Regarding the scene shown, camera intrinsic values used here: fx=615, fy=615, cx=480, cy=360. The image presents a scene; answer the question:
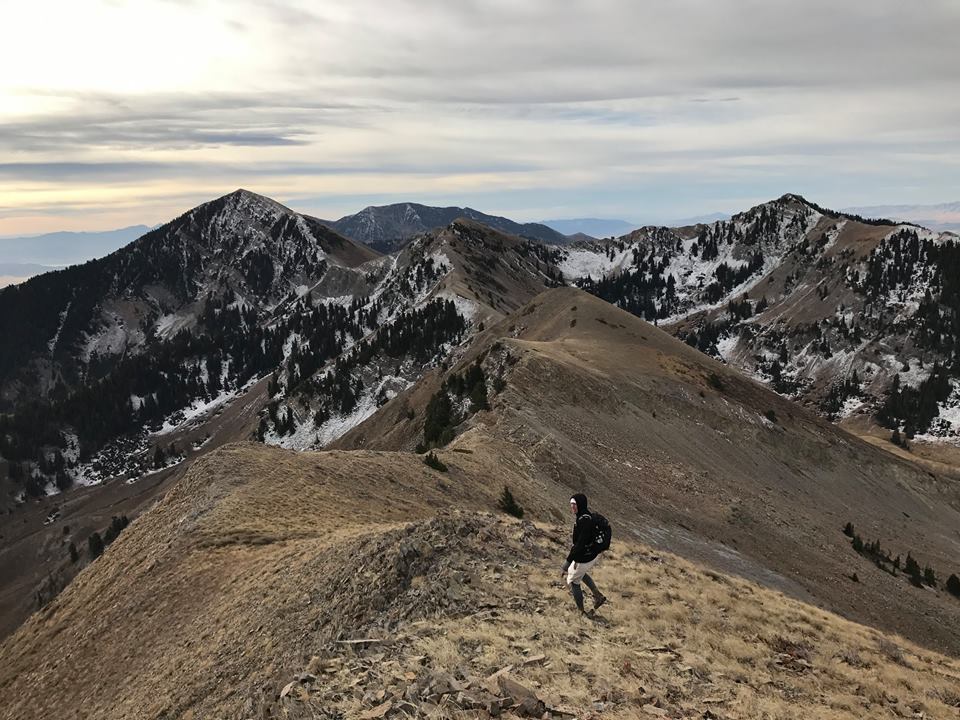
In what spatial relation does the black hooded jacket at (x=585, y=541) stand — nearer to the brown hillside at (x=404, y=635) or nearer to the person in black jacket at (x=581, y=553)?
the person in black jacket at (x=581, y=553)

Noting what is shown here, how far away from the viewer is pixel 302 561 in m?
20.1

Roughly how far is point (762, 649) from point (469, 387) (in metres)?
45.6

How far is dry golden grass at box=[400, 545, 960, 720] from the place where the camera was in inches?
503

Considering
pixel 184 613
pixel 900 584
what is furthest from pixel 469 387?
pixel 184 613

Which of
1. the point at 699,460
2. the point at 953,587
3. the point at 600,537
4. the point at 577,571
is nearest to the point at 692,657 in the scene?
the point at 577,571

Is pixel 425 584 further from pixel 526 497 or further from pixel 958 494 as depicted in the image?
pixel 958 494

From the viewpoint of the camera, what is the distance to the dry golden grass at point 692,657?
41.9ft

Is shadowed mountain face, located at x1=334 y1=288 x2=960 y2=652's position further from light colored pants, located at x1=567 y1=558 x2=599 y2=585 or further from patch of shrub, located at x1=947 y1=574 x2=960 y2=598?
light colored pants, located at x1=567 y1=558 x2=599 y2=585

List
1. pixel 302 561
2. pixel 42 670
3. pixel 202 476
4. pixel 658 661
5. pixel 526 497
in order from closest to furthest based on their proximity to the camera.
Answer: pixel 658 661, pixel 302 561, pixel 42 670, pixel 202 476, pixel 526 497

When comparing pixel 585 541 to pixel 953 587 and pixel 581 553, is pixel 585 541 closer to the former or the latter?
A: pixel 581 553

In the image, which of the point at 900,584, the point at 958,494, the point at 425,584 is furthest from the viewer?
the point at 958,494

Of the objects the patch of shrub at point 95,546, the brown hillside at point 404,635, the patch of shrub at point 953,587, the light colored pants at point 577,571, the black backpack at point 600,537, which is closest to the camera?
the brown hillside at point 404,635

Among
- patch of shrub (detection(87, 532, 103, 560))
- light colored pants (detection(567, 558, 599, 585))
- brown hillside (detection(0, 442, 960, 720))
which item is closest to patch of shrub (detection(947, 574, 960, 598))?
brown hillside (detection(0, 442, 960, 720))

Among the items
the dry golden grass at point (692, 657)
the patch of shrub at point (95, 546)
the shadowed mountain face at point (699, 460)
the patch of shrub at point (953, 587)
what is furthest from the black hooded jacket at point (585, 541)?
the patch of shrub at point (95, 546)
